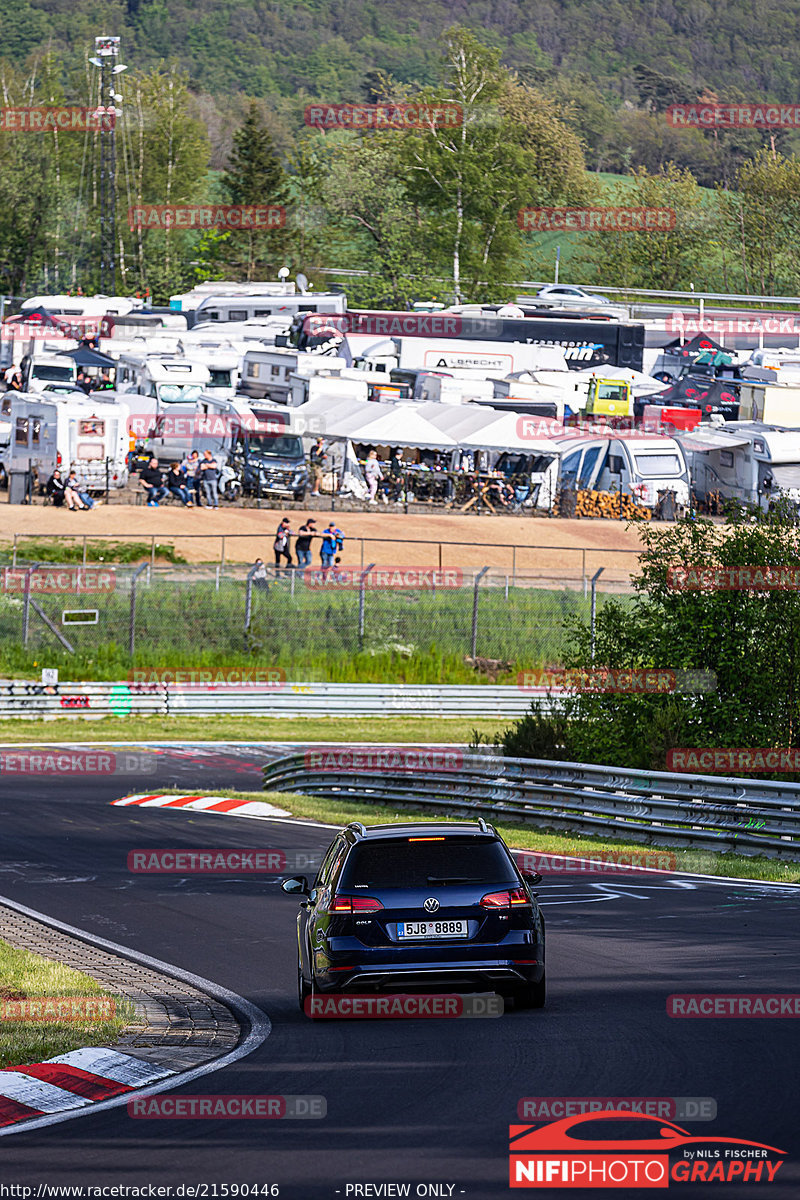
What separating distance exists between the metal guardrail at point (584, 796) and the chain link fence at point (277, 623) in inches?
362

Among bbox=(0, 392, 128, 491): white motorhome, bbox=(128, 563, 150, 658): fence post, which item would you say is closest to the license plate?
bbox=(128, 563, 150, 658): fence post

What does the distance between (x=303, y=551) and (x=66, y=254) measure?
85.6 m

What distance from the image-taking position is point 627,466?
51906mm

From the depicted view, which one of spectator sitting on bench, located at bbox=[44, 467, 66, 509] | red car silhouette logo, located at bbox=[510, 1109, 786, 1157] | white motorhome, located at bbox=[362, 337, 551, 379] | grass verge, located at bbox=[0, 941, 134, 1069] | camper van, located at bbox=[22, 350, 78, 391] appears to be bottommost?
grass verge, located at bbox=[0, 941, 134, 1069]

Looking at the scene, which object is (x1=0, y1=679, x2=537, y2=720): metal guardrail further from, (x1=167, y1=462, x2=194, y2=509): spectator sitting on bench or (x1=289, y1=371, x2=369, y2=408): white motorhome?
(x1=289, y1=371, x2=369, y2=408): white motorhome

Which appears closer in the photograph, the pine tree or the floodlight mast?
the floodlight mast

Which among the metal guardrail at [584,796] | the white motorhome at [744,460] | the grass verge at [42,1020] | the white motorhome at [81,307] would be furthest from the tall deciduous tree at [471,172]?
the grass verge at [42,1020]

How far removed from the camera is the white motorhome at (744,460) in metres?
50.5

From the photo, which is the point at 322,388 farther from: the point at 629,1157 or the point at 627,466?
the point at 629,1157

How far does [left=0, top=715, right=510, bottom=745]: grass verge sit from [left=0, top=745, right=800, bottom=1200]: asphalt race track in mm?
15596

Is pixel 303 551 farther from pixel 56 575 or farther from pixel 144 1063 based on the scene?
pixel 144 1063

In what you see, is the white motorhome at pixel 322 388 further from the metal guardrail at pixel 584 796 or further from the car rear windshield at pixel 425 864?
the car rear windshield at pixel 425 864

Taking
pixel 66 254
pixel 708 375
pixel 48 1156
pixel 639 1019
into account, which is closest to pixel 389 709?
pixel 639 1019

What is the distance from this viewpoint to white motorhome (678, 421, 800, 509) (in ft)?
166
